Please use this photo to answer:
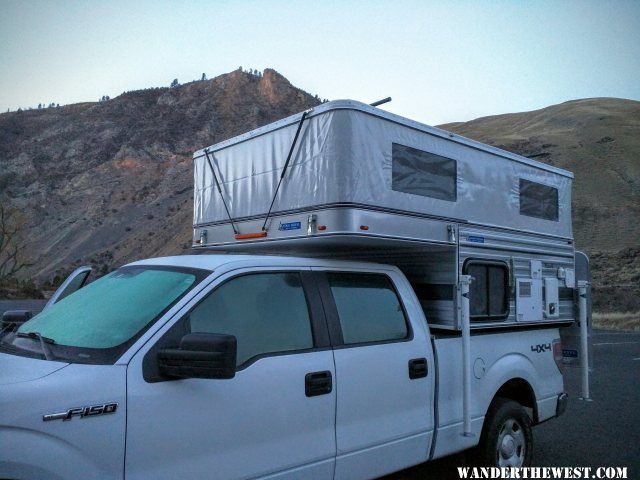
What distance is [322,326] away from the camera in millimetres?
3723

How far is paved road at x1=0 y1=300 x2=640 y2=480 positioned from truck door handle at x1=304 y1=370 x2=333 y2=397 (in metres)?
2.29

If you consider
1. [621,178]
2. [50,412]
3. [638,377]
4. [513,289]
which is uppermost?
[621,178]

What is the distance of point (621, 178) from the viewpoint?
49.2 meters

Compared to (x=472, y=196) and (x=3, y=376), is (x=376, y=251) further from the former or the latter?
(x=3, y=376)

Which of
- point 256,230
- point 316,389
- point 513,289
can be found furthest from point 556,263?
point 316,389

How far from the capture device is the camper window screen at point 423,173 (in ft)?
15.4

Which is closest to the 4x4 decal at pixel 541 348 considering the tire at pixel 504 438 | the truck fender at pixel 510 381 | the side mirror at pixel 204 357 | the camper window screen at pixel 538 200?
the truck fender at pixel 510 381

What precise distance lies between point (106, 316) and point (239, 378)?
0.78m

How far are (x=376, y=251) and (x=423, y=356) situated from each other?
3.44 feet

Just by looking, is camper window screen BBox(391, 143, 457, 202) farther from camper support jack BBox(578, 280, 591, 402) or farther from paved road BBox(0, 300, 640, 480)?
paved road BBox(0, 300, 640, 480)

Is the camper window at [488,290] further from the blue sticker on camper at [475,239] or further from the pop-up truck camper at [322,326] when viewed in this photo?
the blue sticker on camper at [475,239]

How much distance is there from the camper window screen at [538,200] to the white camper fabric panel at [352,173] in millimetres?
62

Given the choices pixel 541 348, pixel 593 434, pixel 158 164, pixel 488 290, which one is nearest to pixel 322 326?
pixel 488 290

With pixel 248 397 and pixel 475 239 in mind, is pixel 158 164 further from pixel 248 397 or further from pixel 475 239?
pixel 248 397
